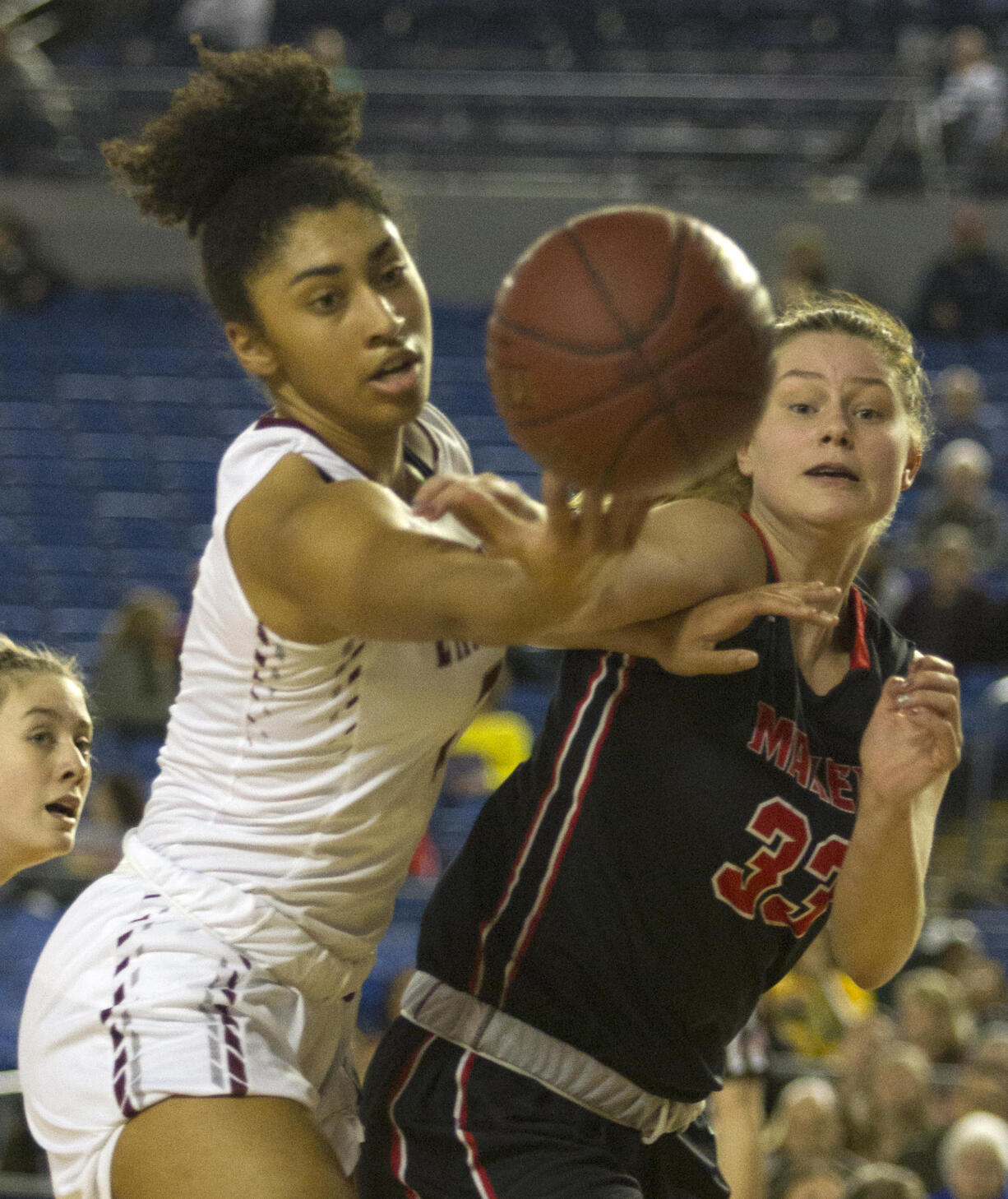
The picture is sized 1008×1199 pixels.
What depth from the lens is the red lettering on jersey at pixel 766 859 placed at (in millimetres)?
2430

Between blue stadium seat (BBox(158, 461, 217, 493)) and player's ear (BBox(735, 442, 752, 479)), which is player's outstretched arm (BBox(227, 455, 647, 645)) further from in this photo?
blue stadium seat (BBox(158, 461, 217, 493))

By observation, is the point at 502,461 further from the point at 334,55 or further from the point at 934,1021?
the point at 934,1021

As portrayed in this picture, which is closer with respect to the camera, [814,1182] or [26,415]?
[814,1182]

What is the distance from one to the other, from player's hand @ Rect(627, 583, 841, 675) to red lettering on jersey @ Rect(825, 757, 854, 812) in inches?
11.5

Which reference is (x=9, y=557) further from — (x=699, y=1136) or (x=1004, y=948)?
(x=699, y=1136)

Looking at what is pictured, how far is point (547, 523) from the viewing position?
6.22 feet

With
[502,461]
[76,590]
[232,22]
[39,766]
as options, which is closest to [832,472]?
[39,766]

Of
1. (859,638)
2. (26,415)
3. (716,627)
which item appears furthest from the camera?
(26,415)

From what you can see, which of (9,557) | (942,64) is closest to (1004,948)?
(9,557)

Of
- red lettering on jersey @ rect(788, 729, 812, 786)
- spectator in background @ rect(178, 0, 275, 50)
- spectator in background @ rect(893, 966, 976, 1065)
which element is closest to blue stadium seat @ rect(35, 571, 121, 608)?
spectator in background @ rect(178, 0, 275, 50)

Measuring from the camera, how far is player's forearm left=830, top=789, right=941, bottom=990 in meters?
2.48

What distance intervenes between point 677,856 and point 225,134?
1.22 meters

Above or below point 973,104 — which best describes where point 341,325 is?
below

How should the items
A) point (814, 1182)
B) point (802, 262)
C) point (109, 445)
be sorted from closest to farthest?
point (814, 1182), point (802, 262), point (109, 445)
